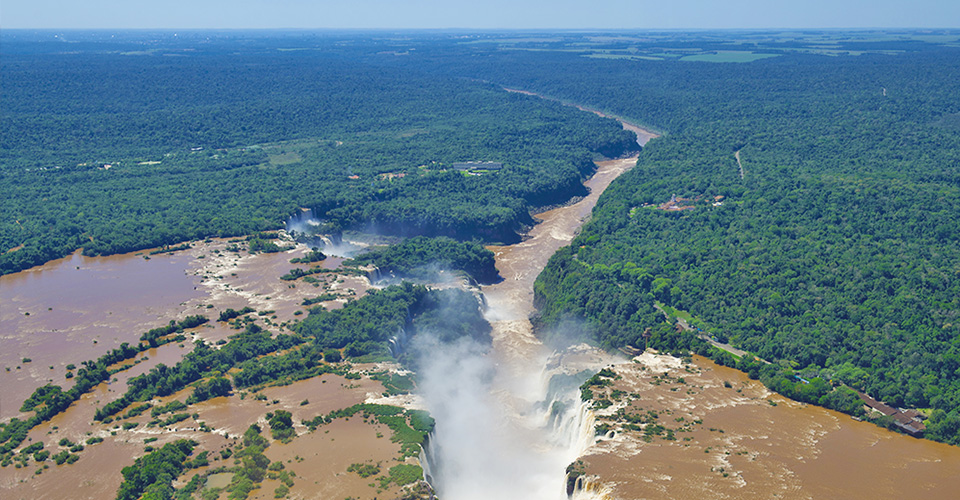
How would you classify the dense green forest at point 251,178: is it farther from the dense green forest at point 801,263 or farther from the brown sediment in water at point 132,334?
the dense green forest at point 801,263

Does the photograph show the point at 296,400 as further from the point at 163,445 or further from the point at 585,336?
the point at 585,336

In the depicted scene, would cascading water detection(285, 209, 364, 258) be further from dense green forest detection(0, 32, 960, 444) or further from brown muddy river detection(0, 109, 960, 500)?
brown muddy river detection(0, 109, 960, 500)

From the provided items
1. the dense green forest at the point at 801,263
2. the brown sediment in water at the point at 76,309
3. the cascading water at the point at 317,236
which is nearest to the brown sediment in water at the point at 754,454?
the dense green forest at the point at 801,263

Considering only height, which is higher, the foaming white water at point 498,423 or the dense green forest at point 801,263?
the dense green forest at point 801,263

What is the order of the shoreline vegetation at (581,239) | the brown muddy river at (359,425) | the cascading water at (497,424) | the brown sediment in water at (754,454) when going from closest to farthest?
the brown sediment in water at (754,454) → the brown muddy river at (359,425) → the cascading water at (497,424) → the shoreline vegetation at (581,239)

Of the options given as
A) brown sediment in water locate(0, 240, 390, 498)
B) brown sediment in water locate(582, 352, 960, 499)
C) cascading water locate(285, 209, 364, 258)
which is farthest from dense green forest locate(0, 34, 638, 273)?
brown sediment in water locate(582, 352, 960, 499)

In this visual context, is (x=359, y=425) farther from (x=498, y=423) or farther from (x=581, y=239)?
(x=581, y=239)

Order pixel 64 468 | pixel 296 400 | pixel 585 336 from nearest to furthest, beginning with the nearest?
pixel 64 468
pixel 296 400
pixel 585 336

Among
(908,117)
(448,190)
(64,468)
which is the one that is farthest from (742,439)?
(908,117)

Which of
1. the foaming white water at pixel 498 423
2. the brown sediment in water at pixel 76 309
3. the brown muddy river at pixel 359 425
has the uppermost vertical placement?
the brown muddy river at pixel 359 425
